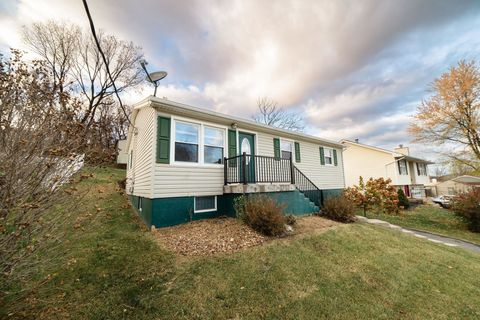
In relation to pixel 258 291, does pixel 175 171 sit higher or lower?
higher

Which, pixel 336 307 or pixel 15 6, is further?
pixel 15 6

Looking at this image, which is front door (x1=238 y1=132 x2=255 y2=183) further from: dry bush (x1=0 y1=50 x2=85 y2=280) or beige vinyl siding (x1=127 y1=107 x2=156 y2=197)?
dry bush (x1=0 y1=50 x2=85 y2=280)

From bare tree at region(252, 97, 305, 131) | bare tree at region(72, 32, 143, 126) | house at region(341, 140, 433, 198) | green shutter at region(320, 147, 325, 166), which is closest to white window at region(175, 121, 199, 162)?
green shutter at region(320, 147, 325, 166)

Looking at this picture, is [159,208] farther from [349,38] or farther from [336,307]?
[349,38]

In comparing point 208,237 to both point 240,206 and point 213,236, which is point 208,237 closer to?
point 213,236

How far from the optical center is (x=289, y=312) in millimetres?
2930

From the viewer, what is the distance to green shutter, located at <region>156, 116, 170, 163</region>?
20.6ft

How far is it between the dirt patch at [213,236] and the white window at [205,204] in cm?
48

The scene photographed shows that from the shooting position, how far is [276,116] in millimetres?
24969

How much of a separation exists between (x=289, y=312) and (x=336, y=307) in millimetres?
814

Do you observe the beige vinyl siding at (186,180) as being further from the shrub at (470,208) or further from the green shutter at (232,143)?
the shrub at (470,208)

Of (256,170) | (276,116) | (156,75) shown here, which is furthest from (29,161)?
(276,116)

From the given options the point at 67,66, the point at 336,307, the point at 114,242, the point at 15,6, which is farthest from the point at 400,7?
the point at 67,66

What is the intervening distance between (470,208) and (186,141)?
13829 mm
